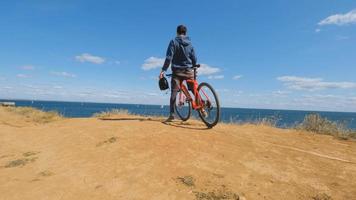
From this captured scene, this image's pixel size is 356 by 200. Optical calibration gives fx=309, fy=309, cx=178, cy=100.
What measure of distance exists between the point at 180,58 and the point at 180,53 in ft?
0.45

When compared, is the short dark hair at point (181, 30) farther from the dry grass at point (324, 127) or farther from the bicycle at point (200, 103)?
the dry grass at point (324, 127)

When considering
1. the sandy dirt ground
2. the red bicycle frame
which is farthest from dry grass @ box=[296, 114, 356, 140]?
the red bicycle frame

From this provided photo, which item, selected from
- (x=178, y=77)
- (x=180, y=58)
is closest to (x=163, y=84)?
(x=178, y=77)

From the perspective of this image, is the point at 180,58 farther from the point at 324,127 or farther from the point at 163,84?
the point at 324,127

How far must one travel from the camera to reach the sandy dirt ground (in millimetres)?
4613

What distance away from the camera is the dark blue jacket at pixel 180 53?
8.04 m

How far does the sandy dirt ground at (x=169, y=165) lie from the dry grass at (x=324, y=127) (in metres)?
2.47

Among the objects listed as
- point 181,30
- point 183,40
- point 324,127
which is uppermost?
point 181,30

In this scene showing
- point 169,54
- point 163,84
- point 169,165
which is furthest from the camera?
point 163,84

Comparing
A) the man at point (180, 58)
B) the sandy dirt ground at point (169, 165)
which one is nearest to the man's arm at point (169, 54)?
the man at point (180, 58)

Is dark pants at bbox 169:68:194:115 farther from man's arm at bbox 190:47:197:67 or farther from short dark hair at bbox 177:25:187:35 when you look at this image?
short dark hair at bbox 177:25:187:35

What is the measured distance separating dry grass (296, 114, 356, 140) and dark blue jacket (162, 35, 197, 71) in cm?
521

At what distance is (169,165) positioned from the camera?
209 inches

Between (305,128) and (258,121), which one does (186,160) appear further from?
(305,128)
